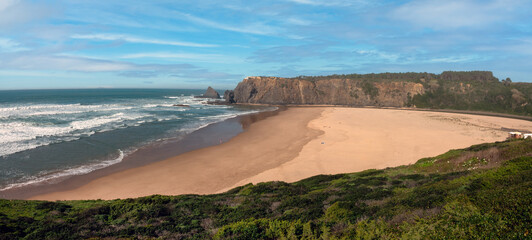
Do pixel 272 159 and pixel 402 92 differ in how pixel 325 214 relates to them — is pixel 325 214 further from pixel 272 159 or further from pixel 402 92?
pixel 402 92

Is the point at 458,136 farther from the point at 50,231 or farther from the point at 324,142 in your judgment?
the point at 50,231

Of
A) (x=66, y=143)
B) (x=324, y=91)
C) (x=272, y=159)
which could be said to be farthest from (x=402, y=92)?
(x=66, y=143)

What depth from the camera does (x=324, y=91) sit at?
90.4m

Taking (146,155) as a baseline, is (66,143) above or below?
above

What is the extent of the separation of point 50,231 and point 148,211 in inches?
110

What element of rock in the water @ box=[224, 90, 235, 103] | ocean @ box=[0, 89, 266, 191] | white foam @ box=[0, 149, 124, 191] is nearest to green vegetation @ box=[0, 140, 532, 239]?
white foam @ box=[0, 149, 124, 191]

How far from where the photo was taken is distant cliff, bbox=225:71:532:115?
221 ft

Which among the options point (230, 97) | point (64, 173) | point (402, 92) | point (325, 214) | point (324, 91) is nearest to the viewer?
point (325, 214)

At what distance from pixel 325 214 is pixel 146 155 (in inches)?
836

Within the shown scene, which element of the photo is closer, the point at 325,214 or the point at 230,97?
the point at 325,214

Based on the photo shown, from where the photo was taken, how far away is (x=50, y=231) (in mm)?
7926

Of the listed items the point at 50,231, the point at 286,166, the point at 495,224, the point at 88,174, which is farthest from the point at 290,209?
the point at 88,174

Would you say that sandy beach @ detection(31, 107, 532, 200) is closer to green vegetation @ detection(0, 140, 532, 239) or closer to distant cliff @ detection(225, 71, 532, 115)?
green vegetation @ detection(0, 140, 532, 239)

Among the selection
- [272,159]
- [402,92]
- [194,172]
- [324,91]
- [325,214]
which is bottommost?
[194,172]
